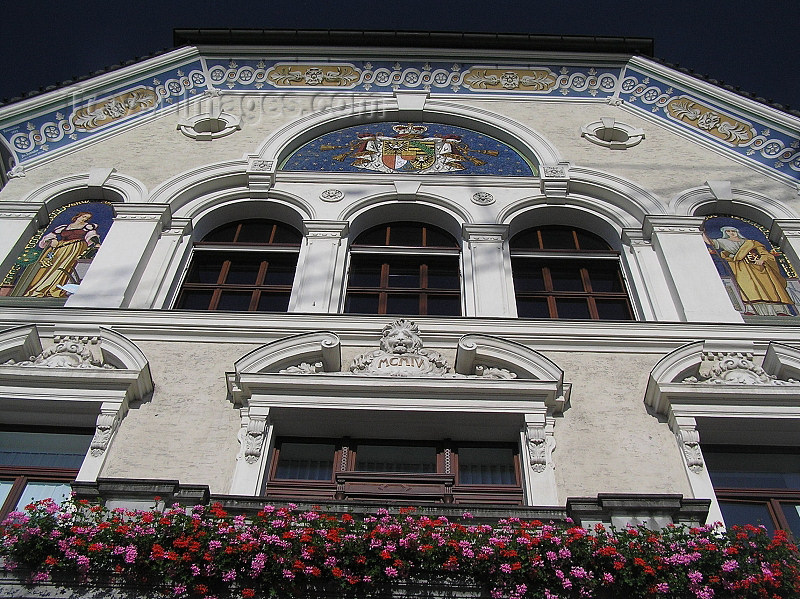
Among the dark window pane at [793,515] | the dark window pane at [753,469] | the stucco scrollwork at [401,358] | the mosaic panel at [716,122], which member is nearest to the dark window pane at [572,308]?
the stucco scrollwork at [401,358]

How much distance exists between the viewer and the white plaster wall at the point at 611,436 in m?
9.30

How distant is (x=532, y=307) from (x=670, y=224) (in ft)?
7.35

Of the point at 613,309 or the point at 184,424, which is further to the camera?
the point at 613,309

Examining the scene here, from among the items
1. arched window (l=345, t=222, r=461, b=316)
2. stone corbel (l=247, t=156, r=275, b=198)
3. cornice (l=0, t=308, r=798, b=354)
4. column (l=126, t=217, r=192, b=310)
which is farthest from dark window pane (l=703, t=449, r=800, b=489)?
stone corbel (l=247, t=156, r=275, b=198)

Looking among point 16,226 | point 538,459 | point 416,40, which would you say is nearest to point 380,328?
point 538,459

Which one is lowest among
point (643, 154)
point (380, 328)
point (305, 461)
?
point (305, 461)

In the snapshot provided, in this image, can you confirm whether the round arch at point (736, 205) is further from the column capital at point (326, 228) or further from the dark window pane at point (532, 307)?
the column capital at point (326, 228)

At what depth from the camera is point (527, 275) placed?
43.6 ft

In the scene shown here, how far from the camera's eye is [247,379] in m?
10.1

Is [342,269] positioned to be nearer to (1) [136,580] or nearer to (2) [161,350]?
(2) [161,350]

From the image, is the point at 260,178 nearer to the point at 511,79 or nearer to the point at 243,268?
the point at 243,268

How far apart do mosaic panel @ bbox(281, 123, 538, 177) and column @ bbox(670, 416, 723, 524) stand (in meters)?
5.79

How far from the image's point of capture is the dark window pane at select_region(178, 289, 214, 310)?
1253 centimetres

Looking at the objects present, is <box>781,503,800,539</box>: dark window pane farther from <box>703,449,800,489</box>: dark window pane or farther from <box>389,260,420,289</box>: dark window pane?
<box>389,260,420,289</box>: dark window pane
